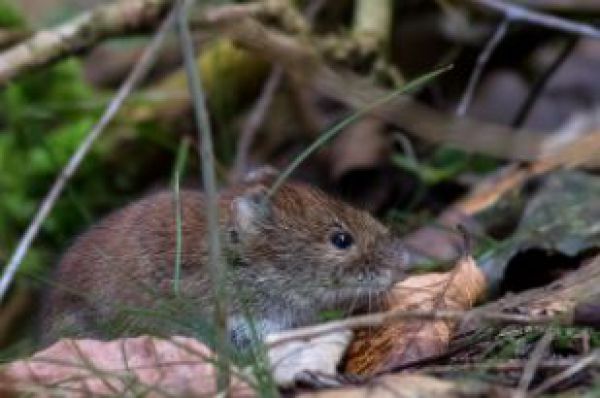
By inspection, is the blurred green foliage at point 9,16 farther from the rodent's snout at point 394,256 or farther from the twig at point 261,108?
the rodent's snout at point 394,256

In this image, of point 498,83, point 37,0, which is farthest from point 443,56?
point 37,0

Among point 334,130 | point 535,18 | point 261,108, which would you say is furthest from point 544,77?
point 334,130

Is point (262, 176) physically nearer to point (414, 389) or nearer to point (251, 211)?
point (251, 211)

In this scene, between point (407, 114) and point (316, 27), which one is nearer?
point (407, 114)

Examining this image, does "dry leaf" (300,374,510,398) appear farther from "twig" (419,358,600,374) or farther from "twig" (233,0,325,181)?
"twig" (233,0,325,181)

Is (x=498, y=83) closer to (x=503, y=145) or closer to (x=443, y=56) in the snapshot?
(x=443, y=56)

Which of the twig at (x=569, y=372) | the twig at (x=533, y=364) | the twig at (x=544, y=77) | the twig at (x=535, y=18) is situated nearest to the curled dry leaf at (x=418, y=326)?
the twig at (x=533, y=364)

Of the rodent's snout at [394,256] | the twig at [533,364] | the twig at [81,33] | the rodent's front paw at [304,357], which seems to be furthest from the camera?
the twig at [81,33]
